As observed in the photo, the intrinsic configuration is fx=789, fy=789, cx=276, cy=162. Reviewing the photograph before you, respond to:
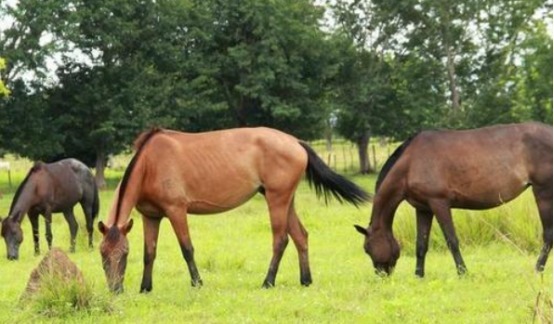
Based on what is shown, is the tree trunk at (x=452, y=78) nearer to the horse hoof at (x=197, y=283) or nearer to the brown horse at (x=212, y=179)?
the brown horse at (x=212, y=179)

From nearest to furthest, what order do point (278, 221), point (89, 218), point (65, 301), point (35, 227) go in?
point (65, 301) → point (278, 221) → point (35, 227) → point (89, 218)

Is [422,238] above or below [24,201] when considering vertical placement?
below

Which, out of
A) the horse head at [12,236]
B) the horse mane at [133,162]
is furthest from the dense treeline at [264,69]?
the horse mane at [133,162]

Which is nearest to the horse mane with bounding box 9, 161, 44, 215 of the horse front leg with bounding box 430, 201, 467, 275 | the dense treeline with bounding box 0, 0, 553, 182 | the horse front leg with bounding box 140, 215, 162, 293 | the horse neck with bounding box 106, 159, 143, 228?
the horse front leg with bounding box 140, 215, 162, 293

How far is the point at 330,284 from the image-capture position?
9.66 metres

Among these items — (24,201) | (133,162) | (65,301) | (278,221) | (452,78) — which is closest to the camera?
(65,301)

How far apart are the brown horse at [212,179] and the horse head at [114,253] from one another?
0.67m

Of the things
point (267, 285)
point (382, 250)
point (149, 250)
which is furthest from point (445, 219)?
point (149, 250)

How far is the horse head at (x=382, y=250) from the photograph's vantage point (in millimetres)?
10008

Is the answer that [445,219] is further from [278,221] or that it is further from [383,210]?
[278,221]

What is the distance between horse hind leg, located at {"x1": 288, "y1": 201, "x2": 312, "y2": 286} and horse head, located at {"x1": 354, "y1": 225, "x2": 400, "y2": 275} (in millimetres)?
719

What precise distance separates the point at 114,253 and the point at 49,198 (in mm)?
7595

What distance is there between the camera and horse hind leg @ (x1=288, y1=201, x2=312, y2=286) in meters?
9.88

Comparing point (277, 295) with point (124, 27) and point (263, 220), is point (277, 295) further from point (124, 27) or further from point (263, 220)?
point (124, 27)
